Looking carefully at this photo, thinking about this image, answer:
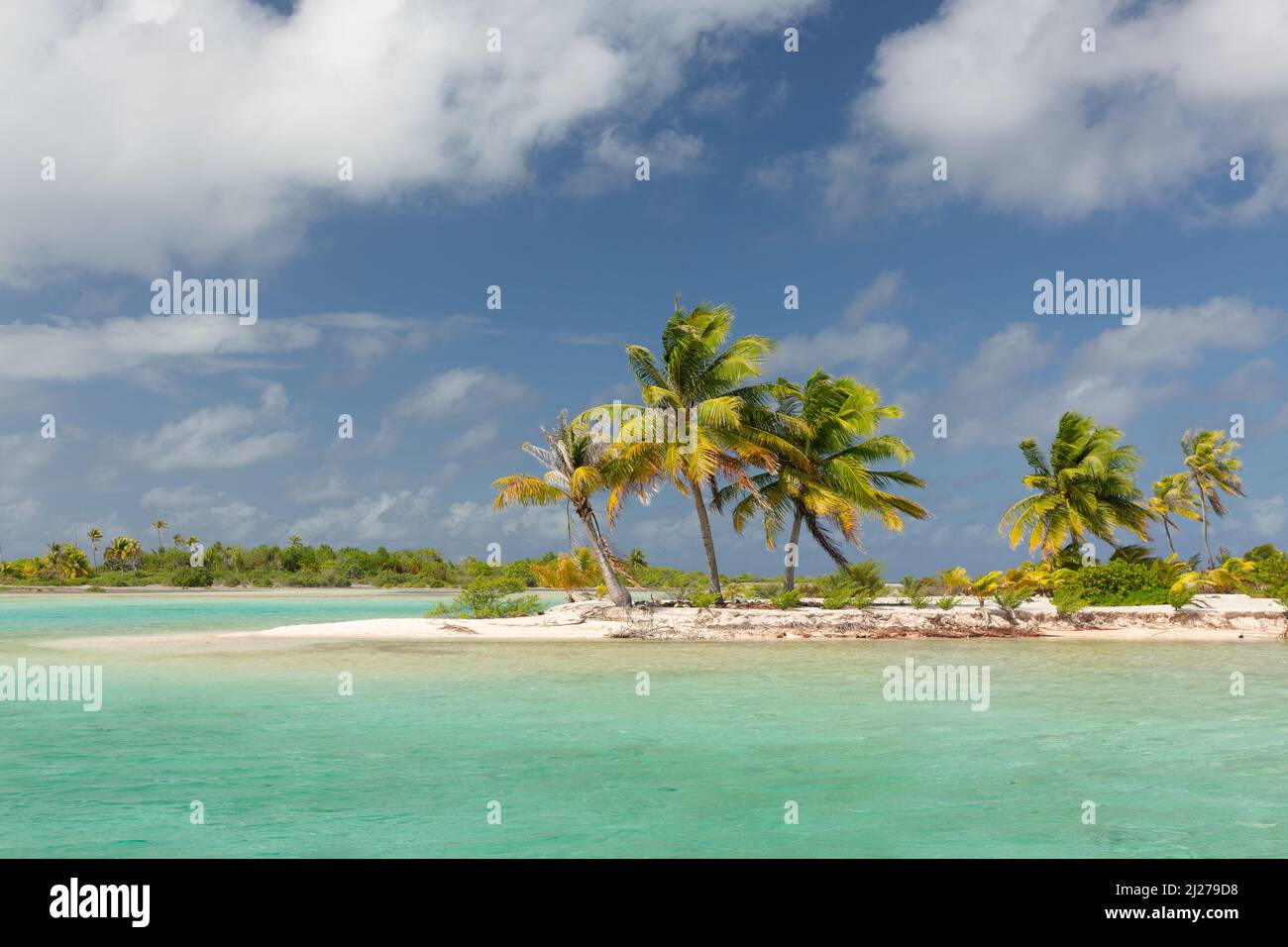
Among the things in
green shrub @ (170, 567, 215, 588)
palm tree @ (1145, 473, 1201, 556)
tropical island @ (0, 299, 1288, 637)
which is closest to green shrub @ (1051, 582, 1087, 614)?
tropical island @ (0, 299, 1288, 637)

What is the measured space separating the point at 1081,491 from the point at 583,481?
723 inches

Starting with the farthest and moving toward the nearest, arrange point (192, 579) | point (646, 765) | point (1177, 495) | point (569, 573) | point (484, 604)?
1. point (192, 579)
2. point (1177, 495)
3. point (569, 573)
4. point (484, 604)
5. point (646, 765)

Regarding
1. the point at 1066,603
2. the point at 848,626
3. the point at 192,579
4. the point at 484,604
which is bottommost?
the point at 192,579

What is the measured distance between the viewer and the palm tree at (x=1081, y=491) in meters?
32.4

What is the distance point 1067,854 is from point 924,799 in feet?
4.75

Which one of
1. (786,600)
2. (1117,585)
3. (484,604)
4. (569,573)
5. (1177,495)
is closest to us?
(786,600)

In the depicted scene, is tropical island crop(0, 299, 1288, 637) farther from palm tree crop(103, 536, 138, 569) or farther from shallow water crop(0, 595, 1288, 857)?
palm tree crop(103, 536, 138, 569)

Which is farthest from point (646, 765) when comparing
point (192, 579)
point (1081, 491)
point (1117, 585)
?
point (192, 579)

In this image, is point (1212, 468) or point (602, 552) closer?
point (602, 552)

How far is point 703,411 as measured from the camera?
2555 centimetres

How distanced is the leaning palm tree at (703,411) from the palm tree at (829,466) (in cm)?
74

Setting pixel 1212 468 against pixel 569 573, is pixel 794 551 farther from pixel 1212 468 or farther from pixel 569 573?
pixel 1212 468

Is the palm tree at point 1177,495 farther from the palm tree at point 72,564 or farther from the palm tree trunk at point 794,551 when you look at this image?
the palm tree at point 72,564

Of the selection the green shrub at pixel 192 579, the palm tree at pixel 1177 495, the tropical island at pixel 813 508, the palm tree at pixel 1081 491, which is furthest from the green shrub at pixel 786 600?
the green shrub at pixel 192 579
